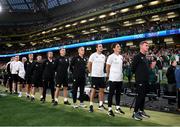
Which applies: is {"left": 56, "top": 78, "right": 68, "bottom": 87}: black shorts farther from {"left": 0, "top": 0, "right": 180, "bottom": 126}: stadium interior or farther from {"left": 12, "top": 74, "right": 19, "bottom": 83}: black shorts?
{"left": 12, "top": 74, "right": 19, "bottom": 83}: black shorts

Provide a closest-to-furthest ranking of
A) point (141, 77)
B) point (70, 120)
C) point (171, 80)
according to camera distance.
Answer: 1. point (70, 120)
2. point (141, 77)
3. point (171, 80)

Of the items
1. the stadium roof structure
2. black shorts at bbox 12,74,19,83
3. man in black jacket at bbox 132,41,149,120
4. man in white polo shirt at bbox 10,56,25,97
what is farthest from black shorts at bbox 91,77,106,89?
the stadium roof structure

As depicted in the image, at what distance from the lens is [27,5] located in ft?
240

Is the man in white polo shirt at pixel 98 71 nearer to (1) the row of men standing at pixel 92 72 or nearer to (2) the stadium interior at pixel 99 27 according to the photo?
(1) the row of men standing at pixel 92 72

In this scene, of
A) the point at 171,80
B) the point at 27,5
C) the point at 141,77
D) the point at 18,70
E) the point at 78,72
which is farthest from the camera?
the point at 27,5

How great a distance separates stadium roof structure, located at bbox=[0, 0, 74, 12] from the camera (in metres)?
68.3

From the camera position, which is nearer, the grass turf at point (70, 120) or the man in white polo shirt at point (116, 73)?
the grass turf at point (70, 120)

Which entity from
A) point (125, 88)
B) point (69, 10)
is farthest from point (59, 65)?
point (69, 10)

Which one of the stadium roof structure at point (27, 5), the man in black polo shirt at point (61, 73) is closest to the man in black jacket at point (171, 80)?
the man in black polo shirt at point (61, 73)

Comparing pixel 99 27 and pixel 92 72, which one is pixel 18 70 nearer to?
pixel 92 72

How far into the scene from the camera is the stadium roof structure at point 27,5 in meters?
68.3

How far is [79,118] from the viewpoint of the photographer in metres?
7.35

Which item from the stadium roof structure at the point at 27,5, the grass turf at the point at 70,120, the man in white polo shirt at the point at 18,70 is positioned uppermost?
the stadium roof structure at the point at 27,5

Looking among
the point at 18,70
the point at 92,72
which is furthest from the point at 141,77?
the point at 18,70
